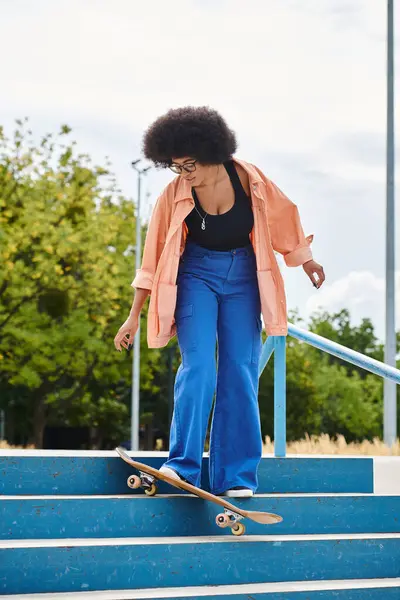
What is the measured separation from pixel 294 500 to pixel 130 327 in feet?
3.85

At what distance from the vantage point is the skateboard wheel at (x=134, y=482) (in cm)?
445

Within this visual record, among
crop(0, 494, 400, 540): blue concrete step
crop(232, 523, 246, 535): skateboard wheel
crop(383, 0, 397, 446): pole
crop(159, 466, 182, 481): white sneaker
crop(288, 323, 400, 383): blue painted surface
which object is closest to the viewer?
crop(0, 494, 400, 540): blue concrete step

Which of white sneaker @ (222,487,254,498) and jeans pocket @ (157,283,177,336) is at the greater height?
jeans pocket @ (157,283,177,336)

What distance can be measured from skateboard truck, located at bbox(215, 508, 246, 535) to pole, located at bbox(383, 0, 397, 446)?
32.6 feet

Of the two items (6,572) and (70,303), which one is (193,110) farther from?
(70,303)

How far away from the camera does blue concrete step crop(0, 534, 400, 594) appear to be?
3.81 m

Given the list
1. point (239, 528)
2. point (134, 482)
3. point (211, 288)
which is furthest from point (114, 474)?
point (211, 288)

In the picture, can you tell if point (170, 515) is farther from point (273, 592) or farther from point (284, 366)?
point (284, 366)

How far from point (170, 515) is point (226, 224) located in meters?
1.42

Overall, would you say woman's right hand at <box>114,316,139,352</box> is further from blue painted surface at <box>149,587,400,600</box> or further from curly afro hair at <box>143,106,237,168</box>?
blue painted surface at <box>149,587,400,600</box>

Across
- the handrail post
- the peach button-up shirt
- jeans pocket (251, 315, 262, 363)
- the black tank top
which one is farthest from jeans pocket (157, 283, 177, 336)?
the handrail post

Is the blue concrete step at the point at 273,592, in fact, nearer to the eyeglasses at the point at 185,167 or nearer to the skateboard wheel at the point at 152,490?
the skateboard wheel at the point at 152,490

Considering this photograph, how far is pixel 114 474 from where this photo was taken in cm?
464

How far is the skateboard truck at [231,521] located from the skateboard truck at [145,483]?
1.18 feet
